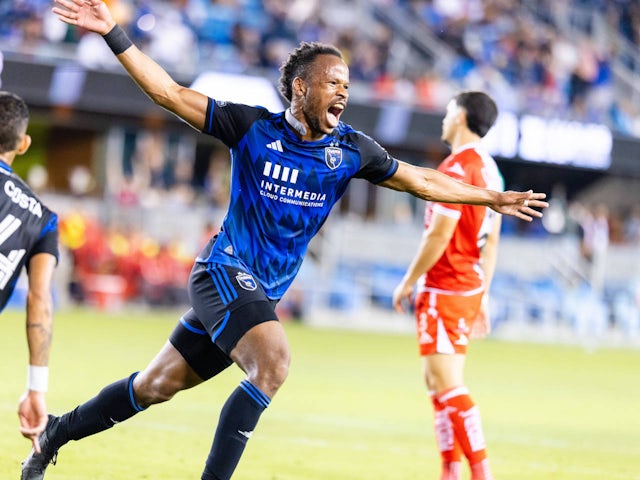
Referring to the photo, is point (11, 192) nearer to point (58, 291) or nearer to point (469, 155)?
point (469, 155)

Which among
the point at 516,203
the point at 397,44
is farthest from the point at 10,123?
the point at 397,44

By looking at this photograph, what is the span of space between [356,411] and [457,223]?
14.9 feet

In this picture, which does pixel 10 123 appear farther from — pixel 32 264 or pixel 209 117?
pixel 209 117

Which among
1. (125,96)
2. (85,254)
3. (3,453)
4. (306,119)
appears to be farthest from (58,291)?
(306,119)

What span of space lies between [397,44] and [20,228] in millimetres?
24712

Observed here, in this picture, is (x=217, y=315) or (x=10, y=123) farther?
(x=217, y=315)

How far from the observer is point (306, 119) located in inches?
243

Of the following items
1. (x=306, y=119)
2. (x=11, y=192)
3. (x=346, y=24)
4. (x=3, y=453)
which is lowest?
(x=3, y=453)

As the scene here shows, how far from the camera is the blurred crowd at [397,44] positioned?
24.8 m

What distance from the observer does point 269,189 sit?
240 inches

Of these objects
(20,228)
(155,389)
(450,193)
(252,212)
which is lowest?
(155,389)

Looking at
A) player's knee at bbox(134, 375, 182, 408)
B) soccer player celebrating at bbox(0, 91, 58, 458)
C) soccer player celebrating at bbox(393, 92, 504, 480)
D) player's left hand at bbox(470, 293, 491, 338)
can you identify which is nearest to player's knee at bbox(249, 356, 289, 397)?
player's knee at bbox(134, 375, 182, 408)

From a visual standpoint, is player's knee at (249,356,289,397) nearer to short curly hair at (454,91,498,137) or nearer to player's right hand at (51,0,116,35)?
player's right hand at (51,0,116,35)

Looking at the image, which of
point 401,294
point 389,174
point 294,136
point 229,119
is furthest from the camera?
point 401,294
